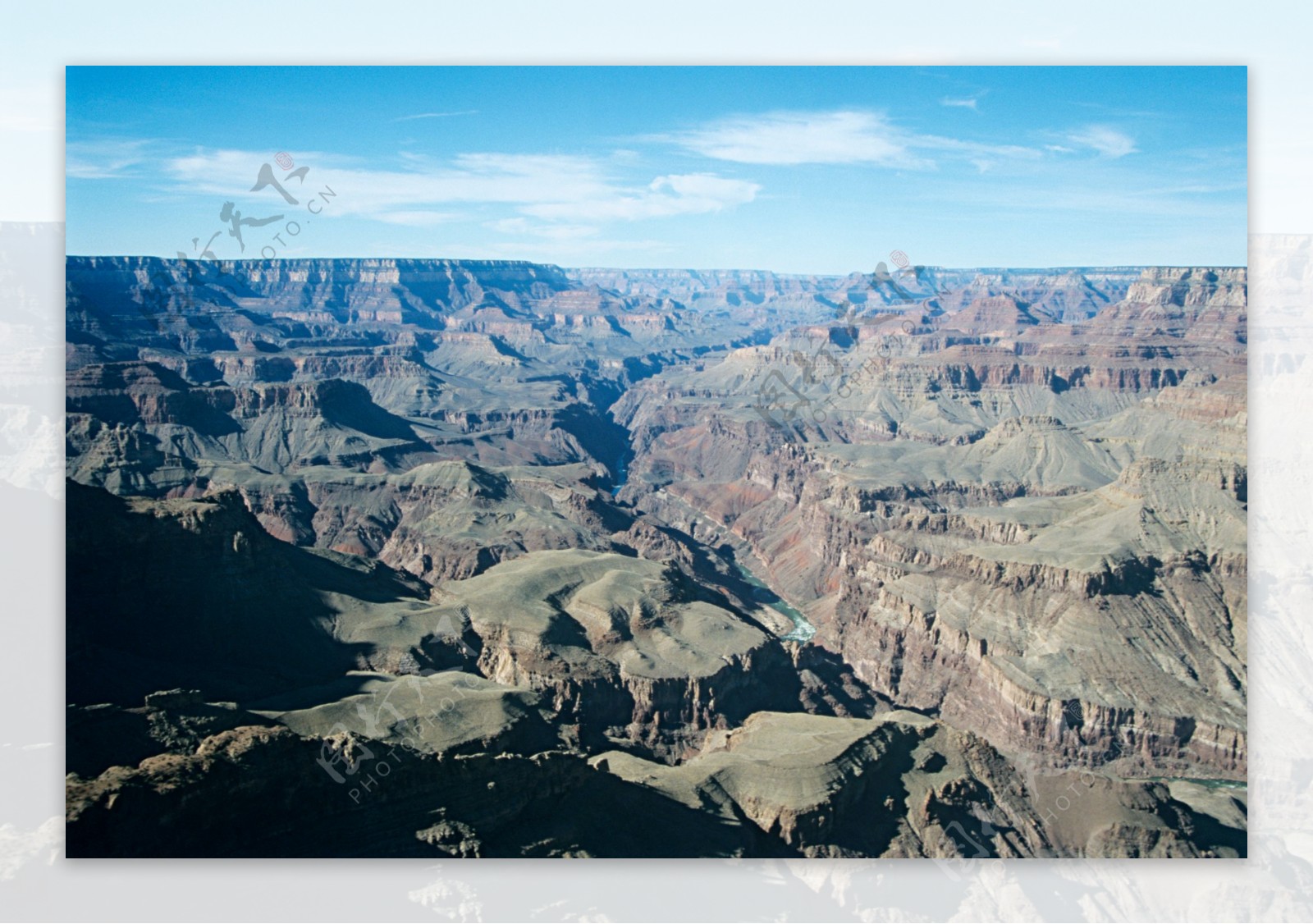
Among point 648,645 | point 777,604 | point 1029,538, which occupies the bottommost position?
point 777,604

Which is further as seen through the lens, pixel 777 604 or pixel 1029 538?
pixel 777 604

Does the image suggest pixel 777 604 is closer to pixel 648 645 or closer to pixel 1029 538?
pixel 1029 538

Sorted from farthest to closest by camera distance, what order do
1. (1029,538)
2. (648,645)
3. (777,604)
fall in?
(777,604) < (1029,538) < (648,645)

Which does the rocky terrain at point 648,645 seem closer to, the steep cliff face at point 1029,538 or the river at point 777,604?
the steep cliff face at point 1029,538

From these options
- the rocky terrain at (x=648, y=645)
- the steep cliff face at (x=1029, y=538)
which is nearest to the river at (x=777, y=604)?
the rocky terrain at (x=648, y=645)

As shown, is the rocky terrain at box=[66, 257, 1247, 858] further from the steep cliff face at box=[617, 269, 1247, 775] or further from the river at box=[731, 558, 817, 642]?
the river at box=[731, 558, 817, 642]

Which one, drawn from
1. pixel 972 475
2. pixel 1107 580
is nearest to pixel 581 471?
pixel 972 475

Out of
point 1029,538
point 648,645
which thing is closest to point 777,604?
point 1029,538

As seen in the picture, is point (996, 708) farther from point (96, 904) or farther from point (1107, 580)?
point (96, 904)

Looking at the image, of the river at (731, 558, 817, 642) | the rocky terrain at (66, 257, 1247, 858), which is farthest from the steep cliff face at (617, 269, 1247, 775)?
the river at (731, 558, 817, 642)
